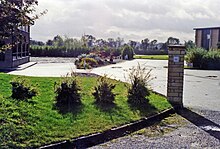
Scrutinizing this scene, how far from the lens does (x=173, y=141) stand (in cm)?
616

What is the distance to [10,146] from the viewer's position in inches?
208

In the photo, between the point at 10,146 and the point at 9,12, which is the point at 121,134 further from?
the point at 9,12

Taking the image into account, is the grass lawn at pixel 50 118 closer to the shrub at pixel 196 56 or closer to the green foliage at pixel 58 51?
the shrub at pixel 196 56

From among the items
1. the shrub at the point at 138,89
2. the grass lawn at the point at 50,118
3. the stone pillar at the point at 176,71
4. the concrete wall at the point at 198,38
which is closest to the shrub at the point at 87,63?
the stone pillar at the point at 176,71

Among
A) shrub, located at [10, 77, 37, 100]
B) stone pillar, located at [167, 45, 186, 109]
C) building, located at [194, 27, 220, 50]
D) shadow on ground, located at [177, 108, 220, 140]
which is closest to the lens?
shadow on ground, located at [177, 108, 220, 140]

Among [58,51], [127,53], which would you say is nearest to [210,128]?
[127,53]

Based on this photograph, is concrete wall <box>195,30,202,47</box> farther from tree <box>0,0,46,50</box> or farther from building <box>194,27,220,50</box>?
tree <box>0,0,46,50</box>

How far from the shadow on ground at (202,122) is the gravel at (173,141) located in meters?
0.16

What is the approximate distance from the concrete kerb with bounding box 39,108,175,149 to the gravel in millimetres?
202

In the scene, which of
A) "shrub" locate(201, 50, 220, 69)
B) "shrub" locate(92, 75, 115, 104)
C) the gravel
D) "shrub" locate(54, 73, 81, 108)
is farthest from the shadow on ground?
"shrub" locate(201, 50, 220, 69)

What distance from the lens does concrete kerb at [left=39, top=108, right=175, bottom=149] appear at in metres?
5.70

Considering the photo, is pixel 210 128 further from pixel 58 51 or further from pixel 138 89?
pixel 58 51

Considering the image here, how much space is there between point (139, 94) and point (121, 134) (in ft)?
8.60

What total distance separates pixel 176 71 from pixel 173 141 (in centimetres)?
375
